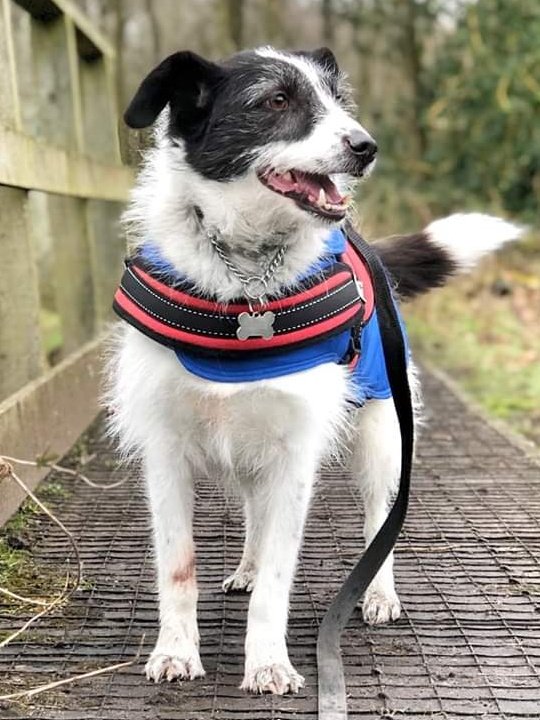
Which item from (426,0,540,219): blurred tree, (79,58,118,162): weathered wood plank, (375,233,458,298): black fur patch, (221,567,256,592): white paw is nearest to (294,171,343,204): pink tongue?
(375,233,458,298): black fur patch

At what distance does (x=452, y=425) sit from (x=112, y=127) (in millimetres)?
3326

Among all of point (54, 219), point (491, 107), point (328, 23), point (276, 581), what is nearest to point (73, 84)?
point (54, 219)

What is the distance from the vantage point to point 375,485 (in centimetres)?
315

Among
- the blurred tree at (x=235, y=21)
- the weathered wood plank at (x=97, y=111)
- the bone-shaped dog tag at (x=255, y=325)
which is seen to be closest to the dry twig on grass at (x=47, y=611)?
the bone-shaped dog tag at (x=255, y=325)

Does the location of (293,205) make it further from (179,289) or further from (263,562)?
(263,562)

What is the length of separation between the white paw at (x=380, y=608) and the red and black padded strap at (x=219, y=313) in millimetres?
865

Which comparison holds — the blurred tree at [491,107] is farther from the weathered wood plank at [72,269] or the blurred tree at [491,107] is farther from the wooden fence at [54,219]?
the weathered wood plank at [72,269]

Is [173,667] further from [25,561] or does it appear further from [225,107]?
[225,107]

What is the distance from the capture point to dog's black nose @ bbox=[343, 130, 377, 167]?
2.48m

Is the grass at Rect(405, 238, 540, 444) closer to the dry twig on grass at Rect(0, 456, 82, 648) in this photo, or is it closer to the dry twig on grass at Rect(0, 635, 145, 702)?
the dry twig on grass at Rect(0, 456, 82, 648)

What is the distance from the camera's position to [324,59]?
113 inches

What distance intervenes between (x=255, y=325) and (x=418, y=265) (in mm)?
1101

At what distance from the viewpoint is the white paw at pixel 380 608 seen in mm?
2988

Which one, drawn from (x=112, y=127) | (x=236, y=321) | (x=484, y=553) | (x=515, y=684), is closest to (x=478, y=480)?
(x=484, y=553)
